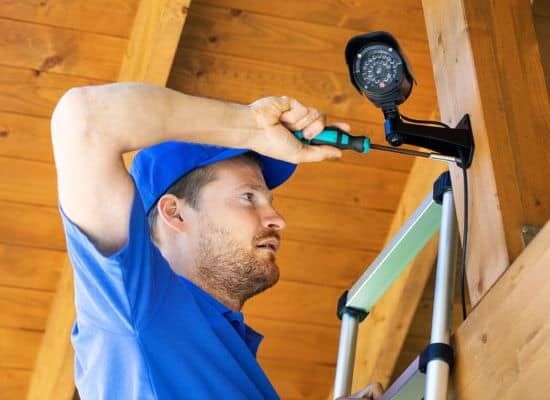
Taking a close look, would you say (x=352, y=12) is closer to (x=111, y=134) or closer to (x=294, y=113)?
(x=294, y=113)

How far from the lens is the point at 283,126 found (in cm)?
166

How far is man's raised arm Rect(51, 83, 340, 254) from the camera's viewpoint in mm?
1504

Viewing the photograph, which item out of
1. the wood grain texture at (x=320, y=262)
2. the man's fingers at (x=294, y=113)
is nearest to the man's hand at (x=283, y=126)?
the man's fingers at (x=294, y=113)

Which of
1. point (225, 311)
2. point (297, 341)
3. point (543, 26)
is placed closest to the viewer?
point (225, 311)

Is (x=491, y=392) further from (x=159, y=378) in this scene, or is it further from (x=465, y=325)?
(x=159, y=378)

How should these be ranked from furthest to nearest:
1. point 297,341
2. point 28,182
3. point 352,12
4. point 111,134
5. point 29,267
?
1. point 297,341
2. point 29,267
3. point 28,182
4. point 352,12
5. point 111,134

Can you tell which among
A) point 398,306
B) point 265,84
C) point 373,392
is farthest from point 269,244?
point 398,306

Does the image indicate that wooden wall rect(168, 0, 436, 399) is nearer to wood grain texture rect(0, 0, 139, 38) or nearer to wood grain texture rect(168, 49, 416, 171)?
wood grain texture rect(168, 49, 416, 171)

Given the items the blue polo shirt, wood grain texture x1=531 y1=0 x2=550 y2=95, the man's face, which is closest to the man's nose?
the man's face

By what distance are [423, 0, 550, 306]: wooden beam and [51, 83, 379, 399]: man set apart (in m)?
0.26

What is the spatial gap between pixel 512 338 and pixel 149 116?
64 cm

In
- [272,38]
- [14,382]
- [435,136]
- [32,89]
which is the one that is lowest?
[14,382]

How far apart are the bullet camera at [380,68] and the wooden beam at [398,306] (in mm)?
1376

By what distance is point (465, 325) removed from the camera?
1.68 meters
